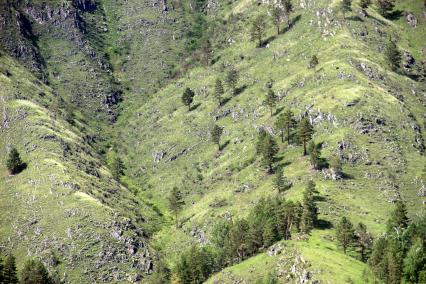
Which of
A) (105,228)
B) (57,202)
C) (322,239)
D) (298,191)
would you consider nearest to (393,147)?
(298,191)

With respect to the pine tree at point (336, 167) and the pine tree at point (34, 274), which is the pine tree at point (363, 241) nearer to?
the pine tree at point (336, 167)

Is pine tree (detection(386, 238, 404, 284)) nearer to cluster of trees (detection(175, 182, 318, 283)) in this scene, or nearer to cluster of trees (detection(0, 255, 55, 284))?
cluster of trees (detection(175, 182, 318, 283))

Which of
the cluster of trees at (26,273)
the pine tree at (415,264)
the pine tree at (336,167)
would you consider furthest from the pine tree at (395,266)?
Answer: the cluster of trees at (26,273)

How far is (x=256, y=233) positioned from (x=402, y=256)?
4039 centimetres

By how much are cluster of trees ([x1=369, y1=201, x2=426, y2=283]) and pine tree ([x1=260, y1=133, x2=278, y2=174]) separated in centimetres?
5769

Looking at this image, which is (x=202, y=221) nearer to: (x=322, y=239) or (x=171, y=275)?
(x=171, y=275)

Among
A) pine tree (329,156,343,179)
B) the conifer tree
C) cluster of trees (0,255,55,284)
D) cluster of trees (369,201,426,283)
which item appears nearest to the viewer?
cluster of trees (369,201,426,283)

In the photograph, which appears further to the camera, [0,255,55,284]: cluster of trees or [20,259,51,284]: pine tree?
[20,259,51,284]: pine tree

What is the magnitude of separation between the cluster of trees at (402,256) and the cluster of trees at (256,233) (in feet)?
75.5

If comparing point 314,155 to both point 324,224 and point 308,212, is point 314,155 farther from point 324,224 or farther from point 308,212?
point 308,212

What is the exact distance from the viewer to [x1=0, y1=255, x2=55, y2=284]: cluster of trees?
151125mm

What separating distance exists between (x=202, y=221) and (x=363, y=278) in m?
78.0

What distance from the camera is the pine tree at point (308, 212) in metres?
151

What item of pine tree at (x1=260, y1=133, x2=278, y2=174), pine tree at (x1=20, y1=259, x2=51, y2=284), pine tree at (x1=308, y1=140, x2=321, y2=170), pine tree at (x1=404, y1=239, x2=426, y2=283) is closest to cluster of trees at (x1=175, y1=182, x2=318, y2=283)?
pine tree at (x1=308, y1=140, x2=321, y2=170)
